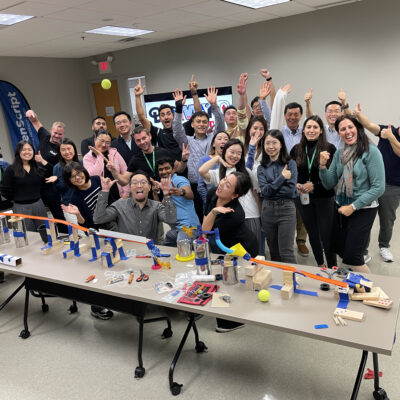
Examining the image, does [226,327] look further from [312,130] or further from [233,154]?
[312,130]

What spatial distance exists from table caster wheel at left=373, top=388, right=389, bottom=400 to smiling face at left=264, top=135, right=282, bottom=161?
1837mm

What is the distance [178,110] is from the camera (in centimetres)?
421

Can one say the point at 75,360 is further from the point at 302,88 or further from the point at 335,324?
the point at 302,88

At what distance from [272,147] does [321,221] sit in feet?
2.82

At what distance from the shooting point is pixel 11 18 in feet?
15.3

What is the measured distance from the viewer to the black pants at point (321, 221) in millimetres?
3354

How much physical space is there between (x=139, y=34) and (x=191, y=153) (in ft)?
12.0

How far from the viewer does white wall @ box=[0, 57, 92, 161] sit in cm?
795

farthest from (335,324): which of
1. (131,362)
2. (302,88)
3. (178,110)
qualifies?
(302,88)

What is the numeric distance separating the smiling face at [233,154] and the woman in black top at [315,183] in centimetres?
62

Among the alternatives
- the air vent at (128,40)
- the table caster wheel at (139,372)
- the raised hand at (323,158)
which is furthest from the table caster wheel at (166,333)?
the air vent at (128,40)

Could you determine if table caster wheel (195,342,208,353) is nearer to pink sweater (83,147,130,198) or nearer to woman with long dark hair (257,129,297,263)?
woman with long dark hair (257,129,297,263)

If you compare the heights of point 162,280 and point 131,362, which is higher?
point 162,280

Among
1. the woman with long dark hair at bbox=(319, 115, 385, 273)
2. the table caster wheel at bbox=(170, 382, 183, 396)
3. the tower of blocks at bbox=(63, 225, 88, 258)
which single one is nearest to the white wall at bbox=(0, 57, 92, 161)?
the tower of blocks at bbox=(63, 225, 88, 258)
